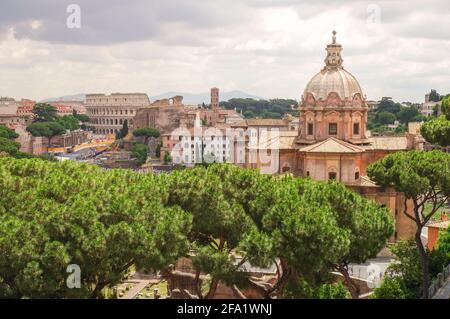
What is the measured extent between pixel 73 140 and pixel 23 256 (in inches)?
3708

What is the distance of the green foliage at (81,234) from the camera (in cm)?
1502

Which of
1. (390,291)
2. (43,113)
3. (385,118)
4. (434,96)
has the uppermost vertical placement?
(434,96)

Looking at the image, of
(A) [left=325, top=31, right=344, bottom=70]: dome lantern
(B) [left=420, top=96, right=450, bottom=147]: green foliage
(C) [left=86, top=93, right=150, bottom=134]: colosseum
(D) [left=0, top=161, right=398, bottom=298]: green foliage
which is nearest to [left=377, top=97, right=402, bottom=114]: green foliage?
(C) [left=86, top=93, right=150, bottom=134]: colosseum

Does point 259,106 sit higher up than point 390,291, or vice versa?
point 259,106

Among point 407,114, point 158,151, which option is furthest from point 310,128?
point 407,114

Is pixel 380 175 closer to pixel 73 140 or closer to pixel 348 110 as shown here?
pixel 348 110

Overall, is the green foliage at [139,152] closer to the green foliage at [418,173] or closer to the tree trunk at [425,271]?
the green foliage at [418,173]

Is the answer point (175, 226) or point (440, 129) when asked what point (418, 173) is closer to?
point (440, 129)

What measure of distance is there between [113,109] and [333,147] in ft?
357

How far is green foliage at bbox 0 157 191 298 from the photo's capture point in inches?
591

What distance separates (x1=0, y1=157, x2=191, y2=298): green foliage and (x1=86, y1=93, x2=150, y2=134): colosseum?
116m

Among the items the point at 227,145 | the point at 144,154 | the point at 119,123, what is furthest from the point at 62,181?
the point at 119,123

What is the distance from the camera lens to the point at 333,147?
33.7 m
